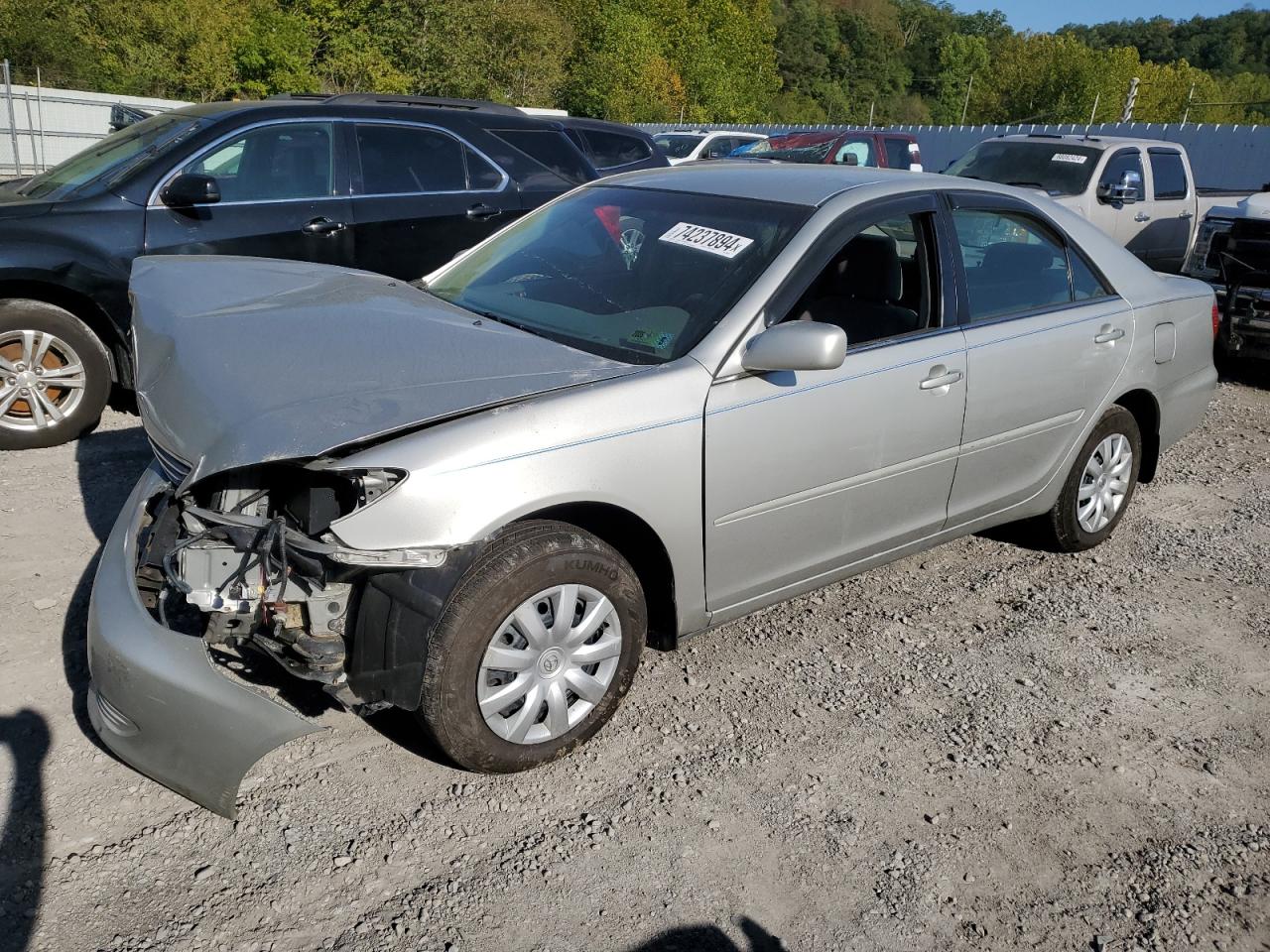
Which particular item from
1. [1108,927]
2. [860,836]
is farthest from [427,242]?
[1108,927]

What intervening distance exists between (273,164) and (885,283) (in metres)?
4.00

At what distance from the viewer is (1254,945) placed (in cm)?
272

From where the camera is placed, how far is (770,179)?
4.13m

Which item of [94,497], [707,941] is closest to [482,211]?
[94,497]

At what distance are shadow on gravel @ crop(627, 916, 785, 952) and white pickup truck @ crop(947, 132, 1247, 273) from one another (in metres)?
9.68

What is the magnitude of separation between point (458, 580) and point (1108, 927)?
1.90 metres

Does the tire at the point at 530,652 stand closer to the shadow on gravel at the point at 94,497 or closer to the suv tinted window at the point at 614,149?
the shadow on gravel at the point at 94,497

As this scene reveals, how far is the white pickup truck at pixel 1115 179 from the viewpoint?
11.0 metres

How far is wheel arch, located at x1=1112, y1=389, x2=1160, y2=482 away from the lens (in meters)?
4.96

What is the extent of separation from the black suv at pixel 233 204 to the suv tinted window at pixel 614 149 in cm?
202

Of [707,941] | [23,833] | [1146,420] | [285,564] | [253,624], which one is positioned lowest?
[707,941]

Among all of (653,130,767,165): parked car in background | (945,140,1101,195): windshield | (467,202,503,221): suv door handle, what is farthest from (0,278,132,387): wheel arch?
(653,130,767,165): parked car in background

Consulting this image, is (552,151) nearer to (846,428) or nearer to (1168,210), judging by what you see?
(846,428)

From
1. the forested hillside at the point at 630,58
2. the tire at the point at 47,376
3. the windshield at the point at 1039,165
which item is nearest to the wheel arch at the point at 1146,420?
the tire at the point at 47,376
